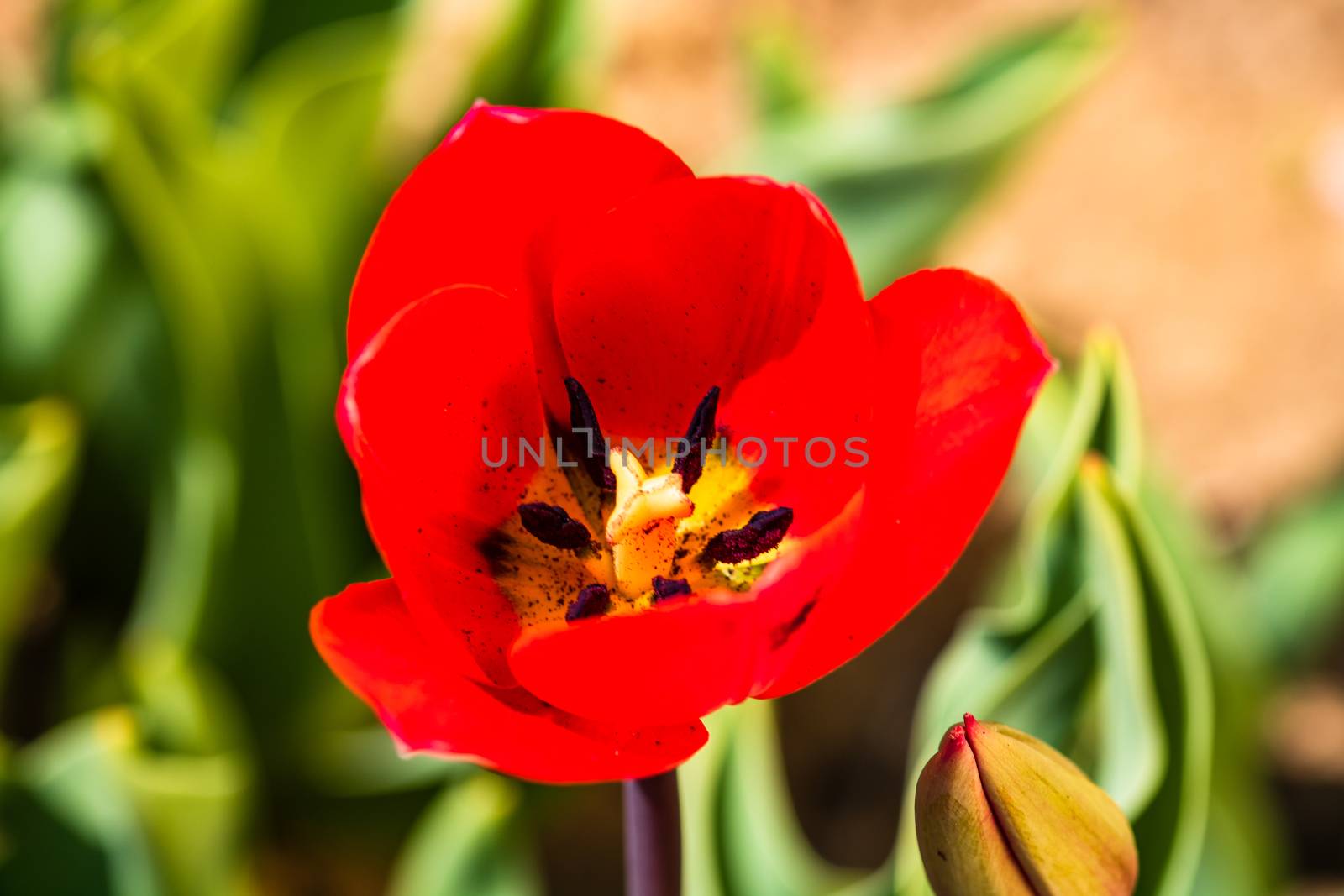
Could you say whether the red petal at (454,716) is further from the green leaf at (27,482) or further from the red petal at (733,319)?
the green leaf at (27,482)

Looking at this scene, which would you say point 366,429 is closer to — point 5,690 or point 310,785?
point 310,785

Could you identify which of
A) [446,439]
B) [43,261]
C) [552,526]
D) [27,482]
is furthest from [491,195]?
[43,261]

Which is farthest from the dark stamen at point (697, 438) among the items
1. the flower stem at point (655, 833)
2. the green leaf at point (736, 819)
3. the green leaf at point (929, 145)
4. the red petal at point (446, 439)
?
the green leaf at point (929, 145)

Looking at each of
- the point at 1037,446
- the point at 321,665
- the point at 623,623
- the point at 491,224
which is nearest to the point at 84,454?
the point at 321,665

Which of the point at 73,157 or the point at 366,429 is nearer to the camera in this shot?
the point at 366,429

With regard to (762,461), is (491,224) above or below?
above
